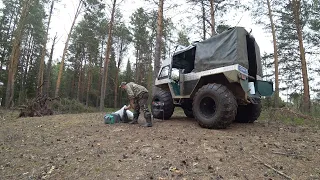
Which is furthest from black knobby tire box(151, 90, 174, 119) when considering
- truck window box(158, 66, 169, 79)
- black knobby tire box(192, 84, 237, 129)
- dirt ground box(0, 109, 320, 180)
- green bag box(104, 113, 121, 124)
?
dirt ground box(0, 109, 320, 180)

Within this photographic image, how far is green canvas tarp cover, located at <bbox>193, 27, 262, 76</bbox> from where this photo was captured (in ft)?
15.8

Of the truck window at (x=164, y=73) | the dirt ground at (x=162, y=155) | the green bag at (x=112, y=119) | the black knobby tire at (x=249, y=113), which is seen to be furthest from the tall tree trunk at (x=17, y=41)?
the black knobby tire at (x=249, y=113)

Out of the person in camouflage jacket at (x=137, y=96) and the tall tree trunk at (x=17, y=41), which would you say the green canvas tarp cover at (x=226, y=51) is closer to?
the person in camouflage jacket at (x=137, y=96)

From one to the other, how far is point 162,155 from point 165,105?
3.02 m

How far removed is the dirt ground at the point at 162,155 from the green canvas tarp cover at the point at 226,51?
1.66 m

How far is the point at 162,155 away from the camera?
3.37 metres

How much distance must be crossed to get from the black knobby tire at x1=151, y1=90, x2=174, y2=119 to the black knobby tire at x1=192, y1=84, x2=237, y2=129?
130cm

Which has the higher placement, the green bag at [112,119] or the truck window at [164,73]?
the truck window at [164,73]

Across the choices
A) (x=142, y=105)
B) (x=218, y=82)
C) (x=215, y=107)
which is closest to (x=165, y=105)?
(x=142, y=105)

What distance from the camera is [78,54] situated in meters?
27.9

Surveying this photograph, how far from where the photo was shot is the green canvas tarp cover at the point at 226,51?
481 centimetres

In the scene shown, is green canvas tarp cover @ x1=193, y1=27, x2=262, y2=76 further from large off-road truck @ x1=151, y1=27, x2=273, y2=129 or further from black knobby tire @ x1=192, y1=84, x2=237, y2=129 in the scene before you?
black knobby tire @ x1=192, y1=84, x2=237, y2=129

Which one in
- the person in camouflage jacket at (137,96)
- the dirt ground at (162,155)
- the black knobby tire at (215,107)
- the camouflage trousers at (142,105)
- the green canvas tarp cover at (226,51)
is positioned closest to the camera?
the dirt ground at (162,155)

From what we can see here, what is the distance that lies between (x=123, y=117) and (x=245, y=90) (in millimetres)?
3498
